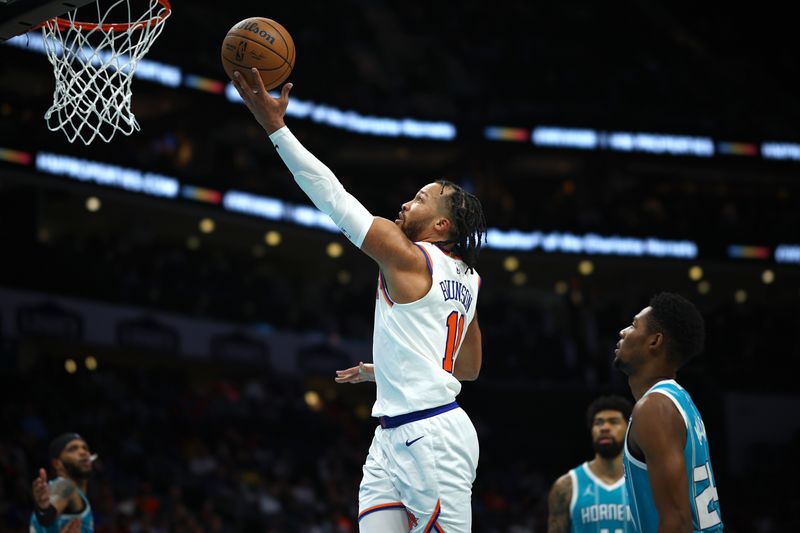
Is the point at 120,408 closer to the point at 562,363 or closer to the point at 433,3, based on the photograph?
the point at 562,363

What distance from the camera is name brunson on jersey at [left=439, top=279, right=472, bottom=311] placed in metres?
4.66

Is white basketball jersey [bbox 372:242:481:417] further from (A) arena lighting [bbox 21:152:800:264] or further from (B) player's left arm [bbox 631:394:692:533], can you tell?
(A) arena lighting [bbox 21:152:800:264]

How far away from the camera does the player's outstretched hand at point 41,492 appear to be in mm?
6996

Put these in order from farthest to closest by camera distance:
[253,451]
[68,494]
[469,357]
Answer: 1. [253,451]
2. [68,494]
3. [469,357]

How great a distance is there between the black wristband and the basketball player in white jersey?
356cm

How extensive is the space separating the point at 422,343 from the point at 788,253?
23.5 meters

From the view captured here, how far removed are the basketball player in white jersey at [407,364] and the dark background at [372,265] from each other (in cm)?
919

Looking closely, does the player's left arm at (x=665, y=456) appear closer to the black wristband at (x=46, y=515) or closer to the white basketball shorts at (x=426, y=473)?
the white basketball shorts at (x=426, y=473)

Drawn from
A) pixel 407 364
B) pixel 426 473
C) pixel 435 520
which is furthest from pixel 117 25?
pixel 435 520

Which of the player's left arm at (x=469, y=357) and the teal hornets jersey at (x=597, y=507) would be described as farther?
the teal hornets jersey at (x=597, y=507)

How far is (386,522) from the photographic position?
441 centimetres

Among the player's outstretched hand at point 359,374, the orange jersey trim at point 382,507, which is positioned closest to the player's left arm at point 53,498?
the player's outstretched hand at point 359,374

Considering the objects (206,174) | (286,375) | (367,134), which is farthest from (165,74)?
(286,375)

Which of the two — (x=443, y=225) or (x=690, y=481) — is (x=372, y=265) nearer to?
(x=443, y=225)
